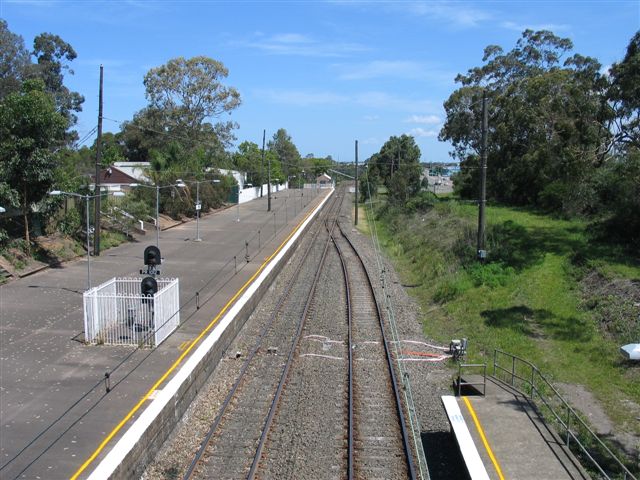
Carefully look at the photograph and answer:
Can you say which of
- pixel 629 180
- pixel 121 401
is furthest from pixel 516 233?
pixel 121 401

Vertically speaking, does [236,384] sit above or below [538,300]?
below

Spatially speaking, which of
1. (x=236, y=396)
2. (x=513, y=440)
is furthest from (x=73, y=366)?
(x=513, y=440)

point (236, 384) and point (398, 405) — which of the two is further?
point (236, 384)

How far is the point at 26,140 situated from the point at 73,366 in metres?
12.6

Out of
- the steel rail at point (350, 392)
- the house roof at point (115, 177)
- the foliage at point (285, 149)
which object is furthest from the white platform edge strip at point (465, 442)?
the foliage at point (285, 149)

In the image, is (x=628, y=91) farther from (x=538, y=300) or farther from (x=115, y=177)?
(x=115, y=177)

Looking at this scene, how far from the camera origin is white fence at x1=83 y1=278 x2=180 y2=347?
1473 cm

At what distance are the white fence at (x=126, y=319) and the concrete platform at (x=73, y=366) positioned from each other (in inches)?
11.7

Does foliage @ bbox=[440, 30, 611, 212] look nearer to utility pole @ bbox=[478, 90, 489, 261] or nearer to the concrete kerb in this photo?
utility pole @ bbox=[478, 90, 489, 261]

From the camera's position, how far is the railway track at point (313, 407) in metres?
9.64

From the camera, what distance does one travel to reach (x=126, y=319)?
15.4 metres

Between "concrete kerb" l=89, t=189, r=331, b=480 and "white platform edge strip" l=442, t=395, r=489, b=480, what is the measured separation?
477cm

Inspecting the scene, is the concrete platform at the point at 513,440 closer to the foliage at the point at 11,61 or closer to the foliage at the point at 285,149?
the foliage at the point at 11,61

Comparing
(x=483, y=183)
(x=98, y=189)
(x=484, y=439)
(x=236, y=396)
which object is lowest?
(x=236, y=396)
